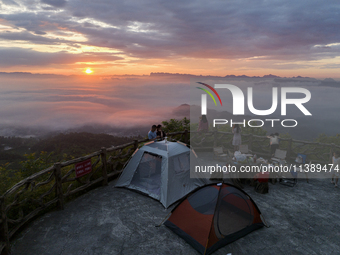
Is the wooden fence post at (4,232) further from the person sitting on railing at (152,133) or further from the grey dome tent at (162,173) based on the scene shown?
the person sitting on railing at (152,133)

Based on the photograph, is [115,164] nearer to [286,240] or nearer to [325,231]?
[286,240]

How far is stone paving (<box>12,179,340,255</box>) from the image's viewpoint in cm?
482

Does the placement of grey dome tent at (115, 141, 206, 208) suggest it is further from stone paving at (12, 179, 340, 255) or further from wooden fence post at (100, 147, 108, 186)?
wooden fence post at (100, 147, 108, 186)

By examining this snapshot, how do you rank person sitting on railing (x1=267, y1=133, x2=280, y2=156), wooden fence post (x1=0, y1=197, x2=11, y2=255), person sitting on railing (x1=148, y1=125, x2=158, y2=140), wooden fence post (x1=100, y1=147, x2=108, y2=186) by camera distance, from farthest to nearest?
person sitting on railing (x1=267, y1=133, x2=280, y2=156)
person sitting on railing (x1=148, y1=125, x2=158, y2=140)
wooden fence post (x1=100, y1=147, x2=108, y2=186)
wooden fence post (x1=0, y1=197, x2=11, y2=255)

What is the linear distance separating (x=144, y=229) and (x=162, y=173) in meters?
1.94

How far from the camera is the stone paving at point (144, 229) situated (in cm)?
482

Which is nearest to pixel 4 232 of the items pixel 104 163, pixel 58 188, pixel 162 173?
pixel 58 188

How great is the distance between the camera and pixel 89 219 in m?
5.89

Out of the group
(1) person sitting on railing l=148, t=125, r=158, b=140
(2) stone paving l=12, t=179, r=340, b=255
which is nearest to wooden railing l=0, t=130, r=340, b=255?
(2) stone paving l=12, t=179, r=340, b=255

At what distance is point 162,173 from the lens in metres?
7.00

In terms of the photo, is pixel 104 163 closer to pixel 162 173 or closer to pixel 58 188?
pixel 58 188

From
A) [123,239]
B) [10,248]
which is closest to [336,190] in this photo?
[123,239]

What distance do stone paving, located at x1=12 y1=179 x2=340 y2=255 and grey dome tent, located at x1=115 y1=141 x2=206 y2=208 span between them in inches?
15.2

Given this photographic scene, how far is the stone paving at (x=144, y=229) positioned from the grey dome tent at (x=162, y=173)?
0.39 m
